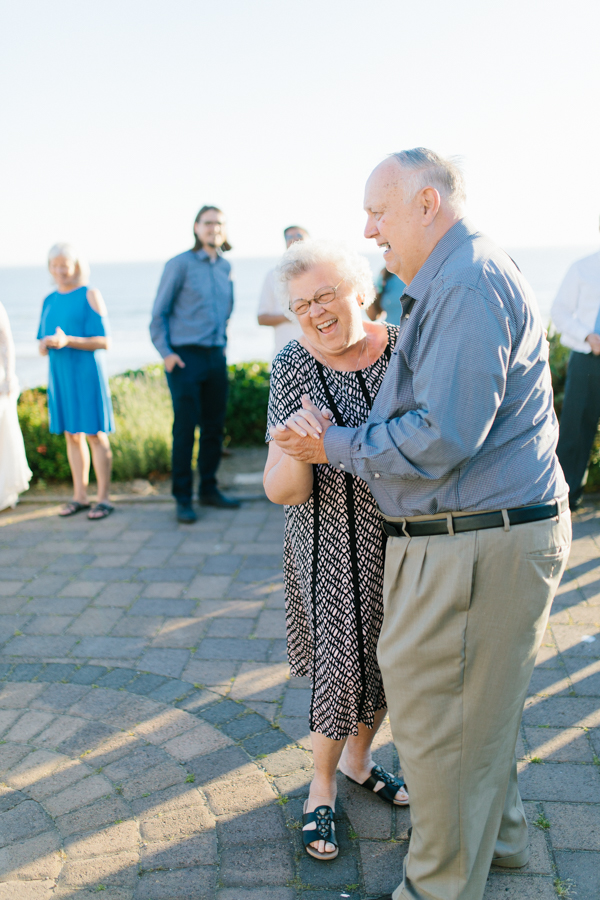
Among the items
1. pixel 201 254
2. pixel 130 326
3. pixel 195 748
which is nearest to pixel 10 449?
pixel 201 254

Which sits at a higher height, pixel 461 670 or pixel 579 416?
pixel 461 670

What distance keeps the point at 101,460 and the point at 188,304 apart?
4.71 feet

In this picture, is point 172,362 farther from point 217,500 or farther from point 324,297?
point 324,297

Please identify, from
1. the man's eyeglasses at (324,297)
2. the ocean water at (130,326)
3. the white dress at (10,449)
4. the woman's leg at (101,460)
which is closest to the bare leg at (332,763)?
the man's eyeglasses at (324,297)

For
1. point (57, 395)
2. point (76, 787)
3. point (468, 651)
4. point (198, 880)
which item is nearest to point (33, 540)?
point (57, 395)

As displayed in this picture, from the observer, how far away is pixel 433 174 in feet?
5.50

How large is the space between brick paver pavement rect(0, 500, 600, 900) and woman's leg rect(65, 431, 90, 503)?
120cm

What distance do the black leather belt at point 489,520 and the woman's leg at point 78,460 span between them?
434cm

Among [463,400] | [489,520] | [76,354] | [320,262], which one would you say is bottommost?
[76,354]

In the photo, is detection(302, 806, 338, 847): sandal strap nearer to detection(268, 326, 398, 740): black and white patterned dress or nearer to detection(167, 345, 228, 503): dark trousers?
detection(268, 326, 398, 740): black and white patterned dress

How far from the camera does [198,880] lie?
211cm

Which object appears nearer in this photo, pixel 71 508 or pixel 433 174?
pixel 433 174

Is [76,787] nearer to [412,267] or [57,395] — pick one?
[412,267]

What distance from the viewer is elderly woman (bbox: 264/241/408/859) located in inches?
81.0
